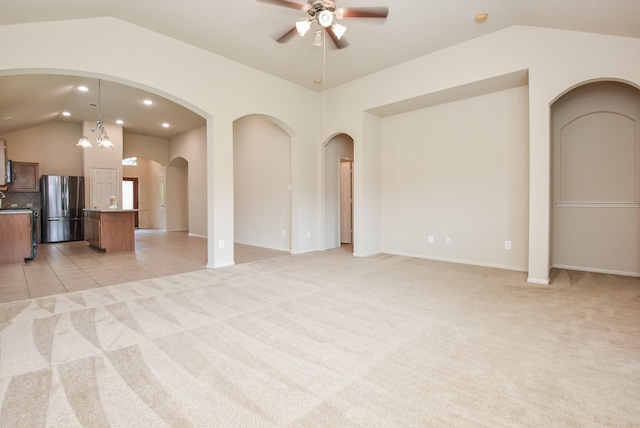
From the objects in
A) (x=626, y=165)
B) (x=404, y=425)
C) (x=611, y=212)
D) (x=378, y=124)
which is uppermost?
(x=378, y=124)

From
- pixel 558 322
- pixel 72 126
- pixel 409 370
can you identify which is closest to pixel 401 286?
pixel 558 322

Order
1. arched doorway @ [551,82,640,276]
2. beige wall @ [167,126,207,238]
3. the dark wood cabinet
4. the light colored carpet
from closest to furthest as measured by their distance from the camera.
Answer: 1. the light colored carpet
2. arched doorway @ [551,82,640,276]
3. the dark wood cabinet
4. beige wall @ [167,126,207,238]

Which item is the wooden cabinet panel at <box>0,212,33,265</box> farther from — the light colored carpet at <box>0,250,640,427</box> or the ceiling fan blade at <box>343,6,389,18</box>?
the ceiling fan blade at <box>343,6,389,18</box>

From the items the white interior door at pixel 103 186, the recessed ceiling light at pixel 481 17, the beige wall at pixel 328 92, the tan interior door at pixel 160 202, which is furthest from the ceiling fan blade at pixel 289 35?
the tan interior door at pixel 160 202

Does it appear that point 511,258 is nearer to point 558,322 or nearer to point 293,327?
point 558,322

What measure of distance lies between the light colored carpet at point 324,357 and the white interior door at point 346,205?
4.09 m

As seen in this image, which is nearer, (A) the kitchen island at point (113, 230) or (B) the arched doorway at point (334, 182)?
(A) the kitchen island at point (113, 230)

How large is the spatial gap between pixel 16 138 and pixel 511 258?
1192 cm

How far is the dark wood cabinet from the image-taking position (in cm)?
773

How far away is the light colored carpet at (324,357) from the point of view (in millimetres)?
1532

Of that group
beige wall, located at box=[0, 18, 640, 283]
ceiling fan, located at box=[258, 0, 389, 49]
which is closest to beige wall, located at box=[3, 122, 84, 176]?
beige wall, located at box=[0, 18, 640, 283]

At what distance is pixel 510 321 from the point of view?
269 centimetres

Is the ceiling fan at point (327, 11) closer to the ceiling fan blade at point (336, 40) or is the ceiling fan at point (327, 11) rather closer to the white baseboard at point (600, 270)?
the ceiling fan blade at point (336, 40)

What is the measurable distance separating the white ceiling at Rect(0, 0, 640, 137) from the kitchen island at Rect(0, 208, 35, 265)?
2.21 meters
